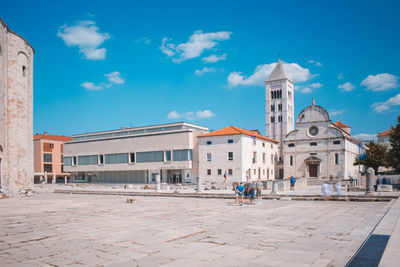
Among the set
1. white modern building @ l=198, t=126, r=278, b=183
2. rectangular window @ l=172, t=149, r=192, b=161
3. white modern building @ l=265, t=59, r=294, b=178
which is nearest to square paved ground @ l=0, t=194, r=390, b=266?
white modern building @ l=198, t=126, r=278, b=183

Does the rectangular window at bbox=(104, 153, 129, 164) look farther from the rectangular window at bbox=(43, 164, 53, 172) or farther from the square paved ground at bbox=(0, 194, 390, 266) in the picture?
the square paved ground at bbox=(0, 194, 390, 266)

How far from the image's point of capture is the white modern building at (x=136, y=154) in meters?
57.5

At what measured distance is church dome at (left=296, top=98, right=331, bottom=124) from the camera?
59.9 meters

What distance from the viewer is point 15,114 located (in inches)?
1187

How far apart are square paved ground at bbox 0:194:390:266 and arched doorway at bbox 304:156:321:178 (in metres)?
46.8

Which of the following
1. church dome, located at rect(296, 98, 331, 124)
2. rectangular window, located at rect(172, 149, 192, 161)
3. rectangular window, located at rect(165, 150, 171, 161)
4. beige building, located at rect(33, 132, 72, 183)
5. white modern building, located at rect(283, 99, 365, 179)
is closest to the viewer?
rectangular window, located at rect(172, 149, 192, 161)

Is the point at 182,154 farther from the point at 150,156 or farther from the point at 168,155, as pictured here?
the point at 150,156

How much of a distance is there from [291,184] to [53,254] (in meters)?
30.8

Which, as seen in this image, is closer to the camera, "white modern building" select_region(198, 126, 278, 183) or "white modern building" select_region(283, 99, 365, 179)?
"white modern building" select_region(198, 126, 278, 183)

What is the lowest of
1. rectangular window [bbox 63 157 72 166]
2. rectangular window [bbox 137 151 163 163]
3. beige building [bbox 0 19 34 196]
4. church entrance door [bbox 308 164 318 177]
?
church entrance door [bbox 308 164 318 177]

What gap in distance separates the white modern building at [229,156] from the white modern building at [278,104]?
2548 centimetres

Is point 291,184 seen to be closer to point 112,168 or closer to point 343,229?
point 343,229

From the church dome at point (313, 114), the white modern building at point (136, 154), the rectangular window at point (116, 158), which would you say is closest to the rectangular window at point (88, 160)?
the white modern building at point (136, 154)

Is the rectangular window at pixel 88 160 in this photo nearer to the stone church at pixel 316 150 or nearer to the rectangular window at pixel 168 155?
the rectangular window at pixel 168 155
